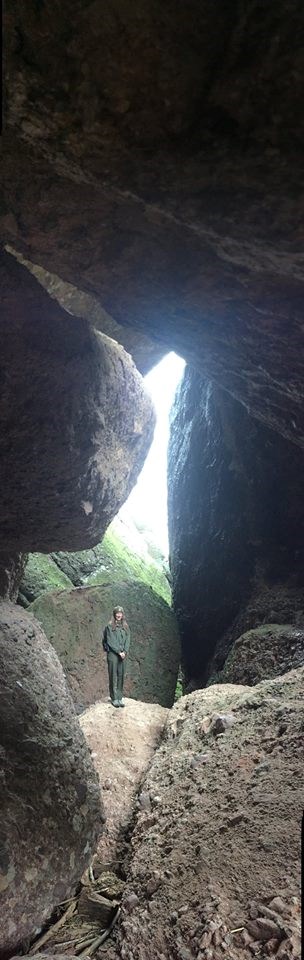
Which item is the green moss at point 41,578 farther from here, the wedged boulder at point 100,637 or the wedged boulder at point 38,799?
the wedged boulder at point 38,799

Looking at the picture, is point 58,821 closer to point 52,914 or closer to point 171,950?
point 52,914

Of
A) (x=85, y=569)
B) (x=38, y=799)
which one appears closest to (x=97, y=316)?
(x=38, y=799)

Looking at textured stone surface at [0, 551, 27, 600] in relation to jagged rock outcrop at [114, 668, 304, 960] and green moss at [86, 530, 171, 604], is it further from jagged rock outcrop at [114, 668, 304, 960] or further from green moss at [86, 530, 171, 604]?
green moss at [86, 530, 171, 604]

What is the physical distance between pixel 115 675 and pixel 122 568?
18.8ft

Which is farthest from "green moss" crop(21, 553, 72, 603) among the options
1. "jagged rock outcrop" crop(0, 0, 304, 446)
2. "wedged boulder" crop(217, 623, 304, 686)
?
"jagged rock outcrop" crop(0, 0, 304, 446)

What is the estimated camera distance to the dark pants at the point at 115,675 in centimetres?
548

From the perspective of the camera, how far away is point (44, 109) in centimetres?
159

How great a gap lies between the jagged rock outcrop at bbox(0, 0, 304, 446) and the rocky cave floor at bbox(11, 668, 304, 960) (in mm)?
2357

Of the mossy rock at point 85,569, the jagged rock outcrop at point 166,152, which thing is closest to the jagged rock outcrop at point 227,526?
the mossy rock at point 85,569

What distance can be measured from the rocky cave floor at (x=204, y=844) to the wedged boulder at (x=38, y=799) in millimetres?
176

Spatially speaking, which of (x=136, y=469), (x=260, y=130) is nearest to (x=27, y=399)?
(x=136, y=469)

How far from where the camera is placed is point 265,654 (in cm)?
594

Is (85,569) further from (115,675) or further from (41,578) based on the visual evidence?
(115,675)

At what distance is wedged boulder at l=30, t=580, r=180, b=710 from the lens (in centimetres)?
722
